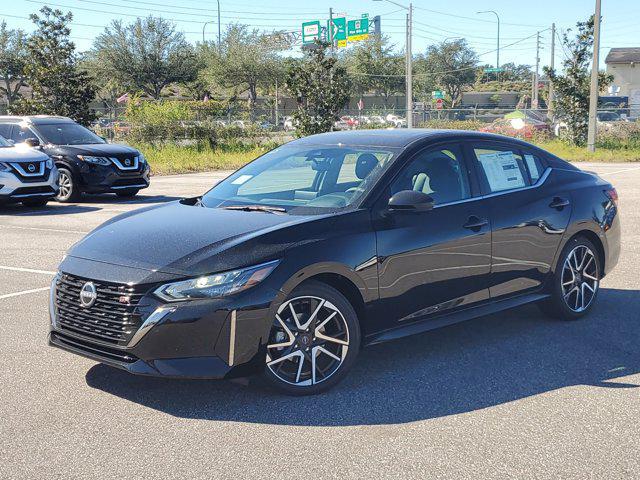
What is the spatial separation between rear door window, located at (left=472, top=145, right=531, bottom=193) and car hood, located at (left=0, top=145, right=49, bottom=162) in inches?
438

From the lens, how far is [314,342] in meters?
4.91

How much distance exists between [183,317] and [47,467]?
1026mm

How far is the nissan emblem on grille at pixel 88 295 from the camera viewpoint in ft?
15.4

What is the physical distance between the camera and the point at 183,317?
4.46 metres

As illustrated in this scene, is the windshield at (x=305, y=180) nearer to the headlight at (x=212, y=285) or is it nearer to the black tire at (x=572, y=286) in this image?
the headlight at (x=212, y=285)

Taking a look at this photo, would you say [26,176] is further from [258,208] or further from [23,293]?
[258,208]

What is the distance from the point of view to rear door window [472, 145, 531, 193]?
→ 615cm

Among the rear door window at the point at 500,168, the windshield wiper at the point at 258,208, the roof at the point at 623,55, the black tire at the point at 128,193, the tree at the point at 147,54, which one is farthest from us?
the roof at the point at 623,55

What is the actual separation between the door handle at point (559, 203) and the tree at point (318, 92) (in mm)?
24147

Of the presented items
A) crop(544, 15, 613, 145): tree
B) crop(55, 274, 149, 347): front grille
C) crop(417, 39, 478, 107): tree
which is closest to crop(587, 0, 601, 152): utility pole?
crop(544, 15, 613, 145): tree

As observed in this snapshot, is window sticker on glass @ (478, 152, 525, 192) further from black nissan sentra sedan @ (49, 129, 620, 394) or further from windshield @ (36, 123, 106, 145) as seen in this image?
windshield @ (36, 123, 106, 145)

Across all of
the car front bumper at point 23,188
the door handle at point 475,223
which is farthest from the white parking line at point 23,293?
the car front bumper at point 23,188

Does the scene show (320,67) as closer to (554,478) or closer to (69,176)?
(69,176)

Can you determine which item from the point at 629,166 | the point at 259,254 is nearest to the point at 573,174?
the point at 259,254
